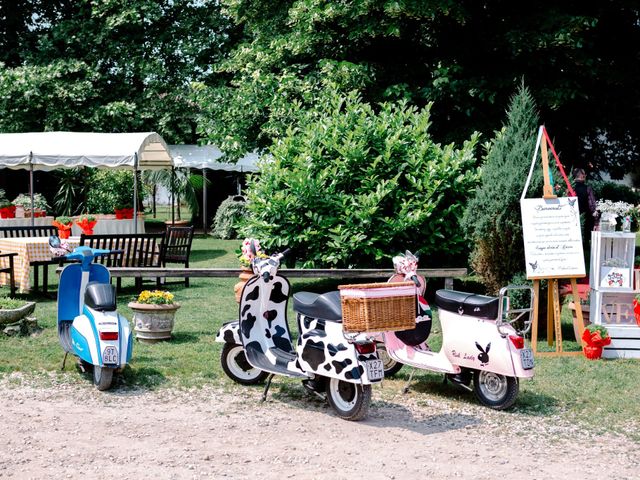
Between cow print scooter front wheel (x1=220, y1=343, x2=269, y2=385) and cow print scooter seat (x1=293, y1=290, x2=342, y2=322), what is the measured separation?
907 millimetres

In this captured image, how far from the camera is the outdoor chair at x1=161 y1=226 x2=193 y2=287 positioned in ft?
48.2

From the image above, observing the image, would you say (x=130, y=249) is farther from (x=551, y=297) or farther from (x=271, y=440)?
(x=271, y=440)

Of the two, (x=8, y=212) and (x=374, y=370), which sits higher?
(x=8, y=212)

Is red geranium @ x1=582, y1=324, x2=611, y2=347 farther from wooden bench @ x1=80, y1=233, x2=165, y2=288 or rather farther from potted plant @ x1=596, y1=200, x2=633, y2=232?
wooden bench @ x1=80, y1=233, x2=165, y2=288

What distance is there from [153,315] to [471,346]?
3.71 m

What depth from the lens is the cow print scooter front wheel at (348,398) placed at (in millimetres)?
6523

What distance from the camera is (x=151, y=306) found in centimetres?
938

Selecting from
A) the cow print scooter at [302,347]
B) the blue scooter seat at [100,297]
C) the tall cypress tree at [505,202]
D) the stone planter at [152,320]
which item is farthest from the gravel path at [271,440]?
the tall cypress tree at [505,202]

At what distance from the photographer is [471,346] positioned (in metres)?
7.17

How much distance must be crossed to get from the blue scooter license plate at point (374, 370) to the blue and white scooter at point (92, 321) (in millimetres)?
2124

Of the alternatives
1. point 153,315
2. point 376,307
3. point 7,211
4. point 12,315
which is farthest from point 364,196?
point 7,211

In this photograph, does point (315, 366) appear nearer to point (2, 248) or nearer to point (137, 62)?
point (2, 248)

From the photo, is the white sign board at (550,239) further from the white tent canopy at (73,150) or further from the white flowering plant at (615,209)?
the white tent canopy at (73,150)

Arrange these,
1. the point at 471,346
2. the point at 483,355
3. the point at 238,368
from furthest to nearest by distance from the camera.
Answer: the point at 238,368 < the point at 471,346 < the point at 483,355
